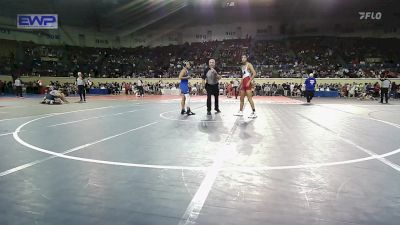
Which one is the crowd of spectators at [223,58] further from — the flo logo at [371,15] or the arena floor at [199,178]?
the arena floor at [199,178]

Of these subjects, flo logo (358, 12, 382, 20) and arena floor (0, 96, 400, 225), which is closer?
arena floor (0, 96, 400, 225)

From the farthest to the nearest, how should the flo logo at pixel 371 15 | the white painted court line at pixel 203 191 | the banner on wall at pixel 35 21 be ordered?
the flo logo at pixel 371 15 → the banner on wall at pixel 35 21 → the white painted court line at pixel 203 191

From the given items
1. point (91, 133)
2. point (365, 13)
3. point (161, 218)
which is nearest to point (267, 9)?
point (365, 13)

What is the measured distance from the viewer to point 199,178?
378 centimetres

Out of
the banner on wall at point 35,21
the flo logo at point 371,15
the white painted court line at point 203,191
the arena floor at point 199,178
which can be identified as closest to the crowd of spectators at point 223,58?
the flo logo at point 371,15

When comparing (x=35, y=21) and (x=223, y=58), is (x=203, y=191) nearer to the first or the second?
(x=35, y=21)

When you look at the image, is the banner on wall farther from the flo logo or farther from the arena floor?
the flo logo

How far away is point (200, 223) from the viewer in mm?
2596

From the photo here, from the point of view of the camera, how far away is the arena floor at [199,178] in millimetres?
2773

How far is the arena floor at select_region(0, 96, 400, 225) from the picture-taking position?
2773 millimetres

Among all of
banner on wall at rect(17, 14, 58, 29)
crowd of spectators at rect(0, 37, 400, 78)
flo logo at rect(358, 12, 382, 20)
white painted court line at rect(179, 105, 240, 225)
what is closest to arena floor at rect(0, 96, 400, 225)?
white painted court line at rect(179, 105, 240, 225)

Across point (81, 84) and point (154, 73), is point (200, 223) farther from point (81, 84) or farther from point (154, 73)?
point (154, 73)

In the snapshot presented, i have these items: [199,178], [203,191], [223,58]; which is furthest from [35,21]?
[203,191]

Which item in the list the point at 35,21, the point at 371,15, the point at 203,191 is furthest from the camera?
the point at 371,15
